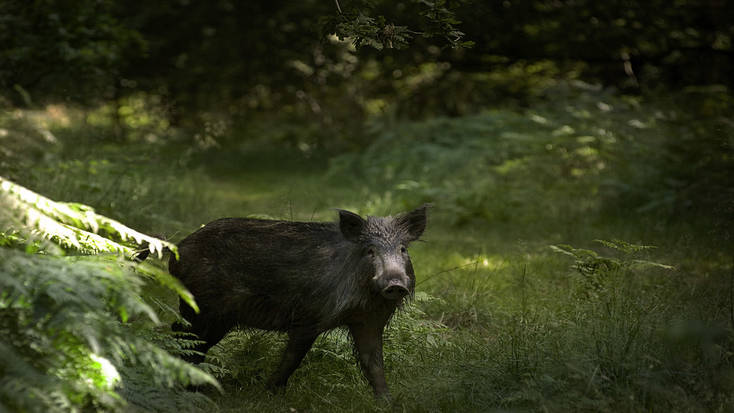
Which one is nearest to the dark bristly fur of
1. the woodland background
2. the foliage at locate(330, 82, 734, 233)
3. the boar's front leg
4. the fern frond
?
the boar's front leg

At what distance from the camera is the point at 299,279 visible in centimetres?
527

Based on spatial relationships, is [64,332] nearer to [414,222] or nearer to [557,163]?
[414,222]

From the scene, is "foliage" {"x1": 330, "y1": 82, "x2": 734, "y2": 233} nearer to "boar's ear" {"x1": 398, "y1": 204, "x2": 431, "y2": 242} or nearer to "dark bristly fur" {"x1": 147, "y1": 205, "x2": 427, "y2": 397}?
"boar's ear" {"x1": 398, "y1": 204, "x2": 431, "y2": 242}

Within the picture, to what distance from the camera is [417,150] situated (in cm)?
1388

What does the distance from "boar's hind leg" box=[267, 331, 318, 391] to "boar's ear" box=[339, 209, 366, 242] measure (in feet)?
2.37

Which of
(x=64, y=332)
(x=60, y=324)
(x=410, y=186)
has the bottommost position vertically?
(x=410, y=186)

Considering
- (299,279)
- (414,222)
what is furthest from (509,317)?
(299,279)

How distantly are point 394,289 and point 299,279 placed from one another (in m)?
0.81

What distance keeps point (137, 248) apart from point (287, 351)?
A: 129cm

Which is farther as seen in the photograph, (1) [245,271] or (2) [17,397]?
(1) [245,271]

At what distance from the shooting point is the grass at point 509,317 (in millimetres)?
4348

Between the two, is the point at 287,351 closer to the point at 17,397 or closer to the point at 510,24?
the point at 17,397

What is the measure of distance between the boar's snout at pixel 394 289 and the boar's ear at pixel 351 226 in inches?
23.2

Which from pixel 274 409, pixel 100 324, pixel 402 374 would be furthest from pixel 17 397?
pixel 402 374
